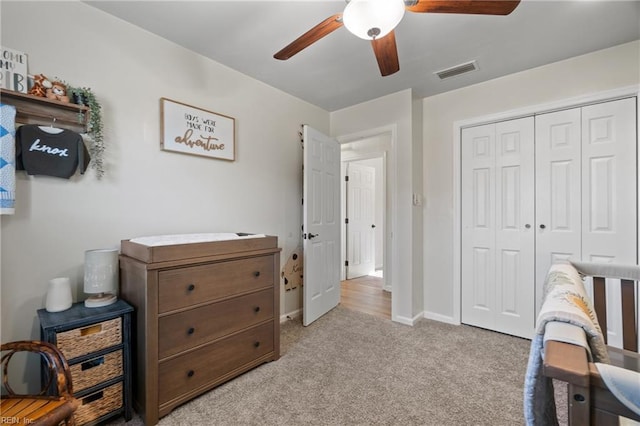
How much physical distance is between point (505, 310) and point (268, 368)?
228 centimetres

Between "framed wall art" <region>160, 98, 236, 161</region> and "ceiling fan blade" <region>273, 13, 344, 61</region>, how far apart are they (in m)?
0.96

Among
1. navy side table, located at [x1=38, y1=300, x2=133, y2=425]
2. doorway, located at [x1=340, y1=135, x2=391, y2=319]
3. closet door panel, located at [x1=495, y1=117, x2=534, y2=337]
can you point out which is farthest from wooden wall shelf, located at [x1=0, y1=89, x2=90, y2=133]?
closet door panel, located at [x1=495, y1=117, x2=534, y2=337]

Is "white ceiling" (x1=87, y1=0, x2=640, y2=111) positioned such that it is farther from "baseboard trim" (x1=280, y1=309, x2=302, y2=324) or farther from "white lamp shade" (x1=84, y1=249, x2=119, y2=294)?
"baseboard trim" (x1=280, y1=309, x2=302, y2=324)

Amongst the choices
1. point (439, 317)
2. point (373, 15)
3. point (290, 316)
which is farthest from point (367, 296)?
point (373, 15)

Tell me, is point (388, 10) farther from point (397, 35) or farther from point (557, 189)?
point (557, 189)

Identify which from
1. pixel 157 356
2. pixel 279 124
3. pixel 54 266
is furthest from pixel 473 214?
pixel 54 266

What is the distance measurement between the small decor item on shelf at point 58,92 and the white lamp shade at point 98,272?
0.89m

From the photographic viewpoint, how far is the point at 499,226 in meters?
2.79

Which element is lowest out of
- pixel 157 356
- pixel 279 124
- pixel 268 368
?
pixel 268 368

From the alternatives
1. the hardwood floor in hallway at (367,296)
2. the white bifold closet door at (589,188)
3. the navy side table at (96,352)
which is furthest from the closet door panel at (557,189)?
the navy side table at (96,352)

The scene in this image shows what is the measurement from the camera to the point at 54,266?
1657mm

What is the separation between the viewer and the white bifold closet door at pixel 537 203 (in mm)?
2227

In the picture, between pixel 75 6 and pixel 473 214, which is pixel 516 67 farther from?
pixel 75 6

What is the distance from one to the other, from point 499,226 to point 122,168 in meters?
3.24
